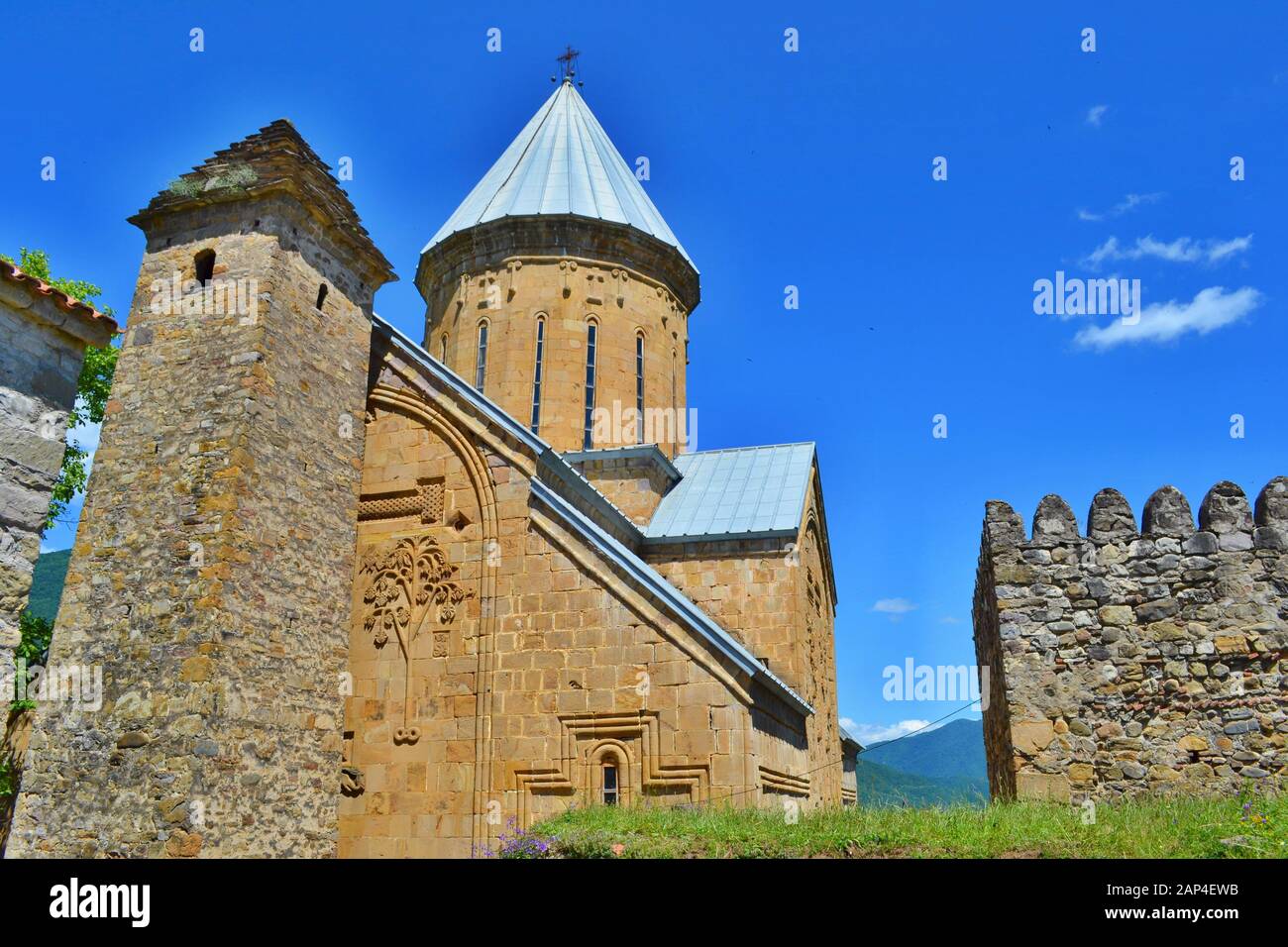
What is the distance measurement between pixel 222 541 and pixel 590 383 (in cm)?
834

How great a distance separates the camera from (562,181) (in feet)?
56.6

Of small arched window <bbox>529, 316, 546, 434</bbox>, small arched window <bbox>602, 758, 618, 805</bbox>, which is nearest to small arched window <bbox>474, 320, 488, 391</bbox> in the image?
small arched window <bbox>529, 316, 546, 434</bbox>

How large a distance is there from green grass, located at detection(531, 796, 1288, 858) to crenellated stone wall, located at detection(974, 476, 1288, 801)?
14.2 inches

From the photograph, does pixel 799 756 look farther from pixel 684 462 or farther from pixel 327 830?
pixel 684 462

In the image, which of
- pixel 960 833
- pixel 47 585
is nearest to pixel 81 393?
pixel 960 833

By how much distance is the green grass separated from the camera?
18.9 feet

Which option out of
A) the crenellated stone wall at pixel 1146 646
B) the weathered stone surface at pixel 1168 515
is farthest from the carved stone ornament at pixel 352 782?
the weathered stone surface at pixel 1168 515

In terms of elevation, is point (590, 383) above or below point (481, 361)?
below

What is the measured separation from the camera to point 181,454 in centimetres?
915

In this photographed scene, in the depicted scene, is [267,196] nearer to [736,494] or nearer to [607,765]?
[607,765]

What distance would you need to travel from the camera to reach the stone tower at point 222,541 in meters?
8.17

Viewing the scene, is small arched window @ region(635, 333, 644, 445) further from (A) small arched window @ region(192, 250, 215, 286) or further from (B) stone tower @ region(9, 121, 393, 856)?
(A) small arched window @ region(192, 250, 215, 286)

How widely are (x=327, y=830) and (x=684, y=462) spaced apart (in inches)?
349
